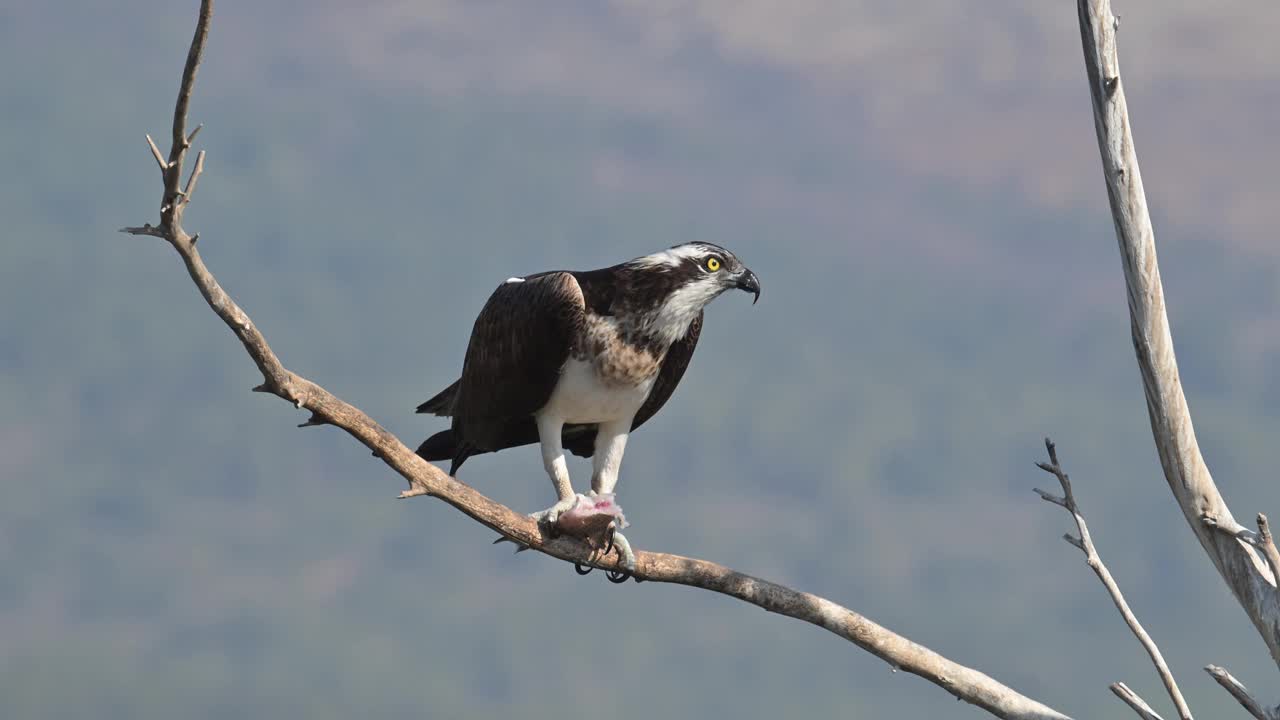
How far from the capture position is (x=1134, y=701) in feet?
19.4

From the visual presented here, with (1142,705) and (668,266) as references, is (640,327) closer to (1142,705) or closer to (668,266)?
(668,266)

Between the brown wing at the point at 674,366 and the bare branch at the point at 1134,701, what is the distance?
109 inches

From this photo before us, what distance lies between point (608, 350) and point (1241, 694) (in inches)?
132

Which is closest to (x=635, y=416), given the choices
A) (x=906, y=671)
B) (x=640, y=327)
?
(x=640, y=327)

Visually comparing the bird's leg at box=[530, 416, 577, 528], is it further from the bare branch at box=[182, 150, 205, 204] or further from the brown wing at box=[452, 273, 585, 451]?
the bare branch at box=[182, 150, 205, 204]

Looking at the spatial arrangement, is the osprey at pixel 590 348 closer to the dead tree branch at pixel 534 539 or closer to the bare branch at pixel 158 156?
the dead tree branch at pixel 534 539

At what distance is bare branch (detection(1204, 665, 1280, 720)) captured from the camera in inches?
208

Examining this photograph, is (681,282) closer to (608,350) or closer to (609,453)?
(608,350)

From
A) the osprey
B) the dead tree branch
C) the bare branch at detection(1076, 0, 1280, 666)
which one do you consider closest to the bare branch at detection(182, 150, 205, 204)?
the dead tree branch

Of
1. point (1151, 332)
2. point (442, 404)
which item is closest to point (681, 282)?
point (442, 404)

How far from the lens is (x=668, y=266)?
677cm

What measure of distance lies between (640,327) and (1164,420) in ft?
8.55

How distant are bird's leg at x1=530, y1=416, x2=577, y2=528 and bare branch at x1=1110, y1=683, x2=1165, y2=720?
2816mm

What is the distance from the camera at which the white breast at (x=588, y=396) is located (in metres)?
6.68
